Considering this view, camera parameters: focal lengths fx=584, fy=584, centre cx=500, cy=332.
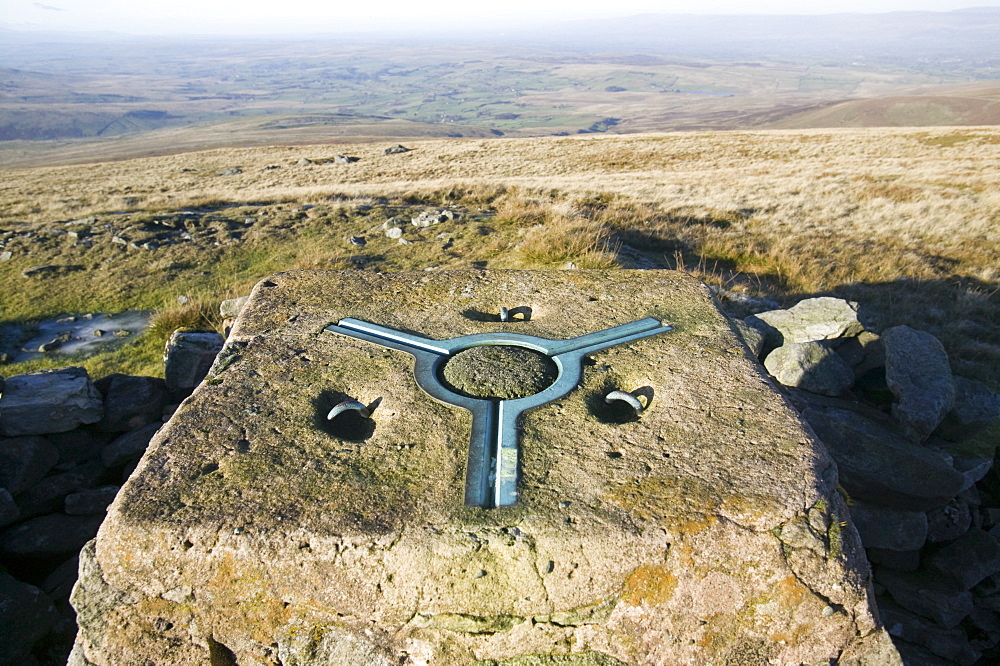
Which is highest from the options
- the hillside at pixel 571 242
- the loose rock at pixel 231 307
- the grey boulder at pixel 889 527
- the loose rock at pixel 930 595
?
the loose rock at pixel 231 307

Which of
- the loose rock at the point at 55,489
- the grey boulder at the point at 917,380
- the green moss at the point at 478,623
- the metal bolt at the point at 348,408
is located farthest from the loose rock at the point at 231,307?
the grey boulder at the point at 917,380

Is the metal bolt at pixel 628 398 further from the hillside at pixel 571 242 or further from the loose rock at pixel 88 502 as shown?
the hillside at pixel 571 242

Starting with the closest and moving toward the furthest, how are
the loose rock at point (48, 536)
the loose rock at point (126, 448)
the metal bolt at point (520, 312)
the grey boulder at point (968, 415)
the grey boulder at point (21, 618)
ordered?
the grey boulder at point (21, 618) < the loose rock at point (48, 536) < the metal bolt at point (520, 312) < the loose rock at point (126, 448) < the grey boulder at point (968, 415)

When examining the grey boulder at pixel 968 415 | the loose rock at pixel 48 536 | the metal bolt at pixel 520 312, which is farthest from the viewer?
the grey boulder at pixel 968 415

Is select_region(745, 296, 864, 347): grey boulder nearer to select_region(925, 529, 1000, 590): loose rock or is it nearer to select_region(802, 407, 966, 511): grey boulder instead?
select_region(802, 407, 966, 511): grey boulder

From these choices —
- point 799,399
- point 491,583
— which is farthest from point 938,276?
point 491,583

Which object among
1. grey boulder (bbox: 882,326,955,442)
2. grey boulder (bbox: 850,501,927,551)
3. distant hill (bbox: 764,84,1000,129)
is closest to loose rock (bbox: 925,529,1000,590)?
grey boulder (bbox: 850,501,927,551)

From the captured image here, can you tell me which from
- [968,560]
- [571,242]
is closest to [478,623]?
[968,560]

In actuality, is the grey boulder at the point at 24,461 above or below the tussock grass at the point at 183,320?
above
